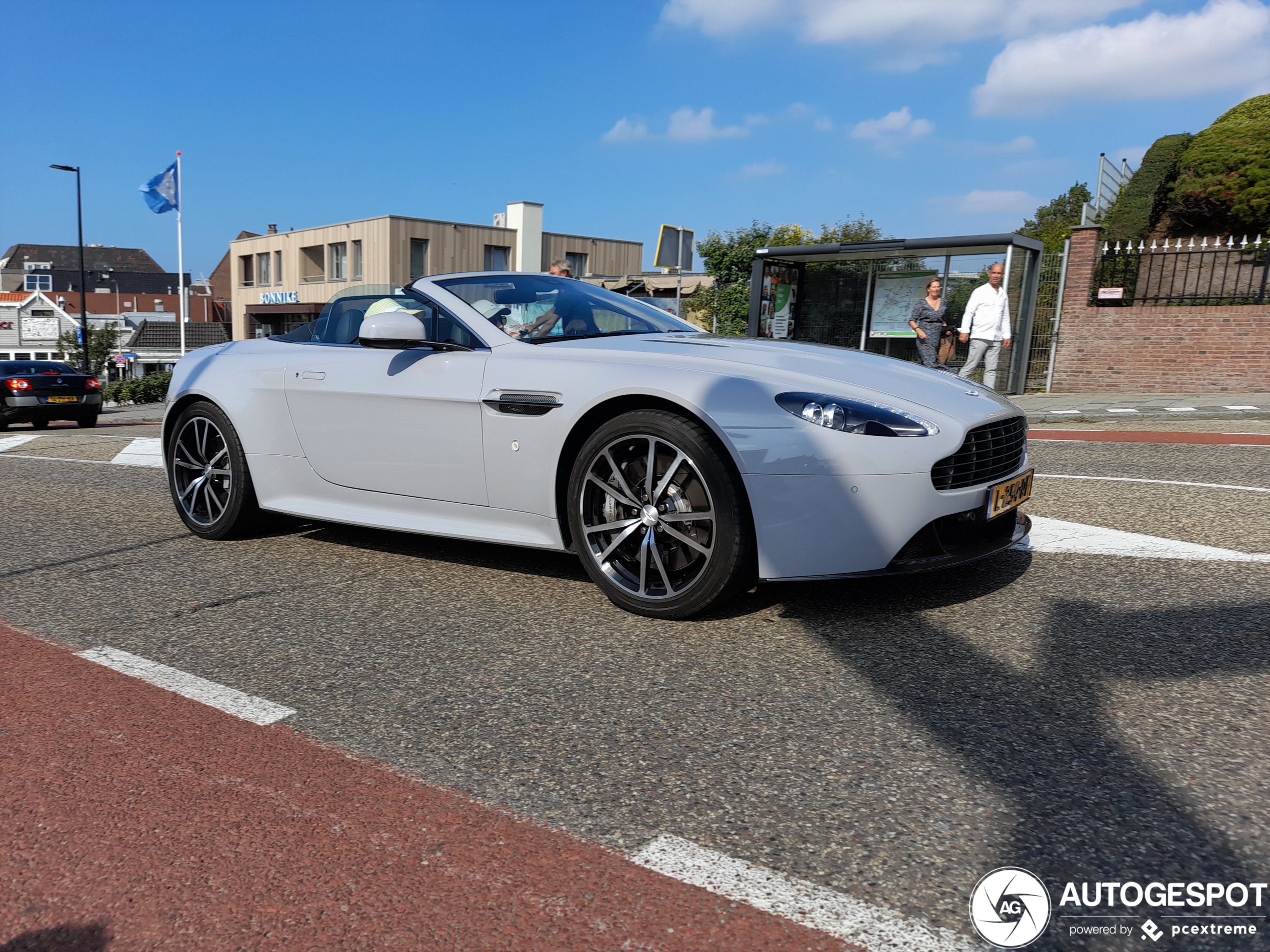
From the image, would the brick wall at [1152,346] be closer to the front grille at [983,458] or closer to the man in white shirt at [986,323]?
the man in white shirt at [986,323]

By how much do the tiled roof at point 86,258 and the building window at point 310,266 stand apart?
63.9 m

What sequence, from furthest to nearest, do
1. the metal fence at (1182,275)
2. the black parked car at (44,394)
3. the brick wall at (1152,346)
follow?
1. the black parked car at (44,394)
2. the brick wall at (1152,346)
3. the metal fence at (1182,275)

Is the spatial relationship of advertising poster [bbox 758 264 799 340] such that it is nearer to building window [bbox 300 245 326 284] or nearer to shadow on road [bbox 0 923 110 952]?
shadow on road [bbox 0 923 110 952]

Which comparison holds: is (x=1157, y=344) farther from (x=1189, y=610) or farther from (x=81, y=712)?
(x=81, y=712)

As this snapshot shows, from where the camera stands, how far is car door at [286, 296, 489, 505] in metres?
4.06

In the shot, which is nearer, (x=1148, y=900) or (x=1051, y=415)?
(x=1148, y=900)

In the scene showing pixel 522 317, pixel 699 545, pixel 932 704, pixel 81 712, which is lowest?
pixel 81 712

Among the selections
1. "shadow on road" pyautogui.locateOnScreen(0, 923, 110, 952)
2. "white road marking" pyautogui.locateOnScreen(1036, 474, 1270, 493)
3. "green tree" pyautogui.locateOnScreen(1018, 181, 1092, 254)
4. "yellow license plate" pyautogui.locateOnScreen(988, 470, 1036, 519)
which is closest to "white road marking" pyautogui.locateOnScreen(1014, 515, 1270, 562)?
"yellow license plate" pyautogui.locateOnScreen(988, 470, 1036, 519)

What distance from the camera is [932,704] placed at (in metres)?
2.73

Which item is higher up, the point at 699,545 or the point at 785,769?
the point at 699,545

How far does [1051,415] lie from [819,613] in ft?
32.6

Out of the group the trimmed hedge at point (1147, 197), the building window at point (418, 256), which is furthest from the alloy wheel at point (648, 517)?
the building window at point (418, 256)

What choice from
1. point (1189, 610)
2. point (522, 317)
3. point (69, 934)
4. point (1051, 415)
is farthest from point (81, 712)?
point (1051, 415)

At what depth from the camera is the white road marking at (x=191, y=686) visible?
2.79m
